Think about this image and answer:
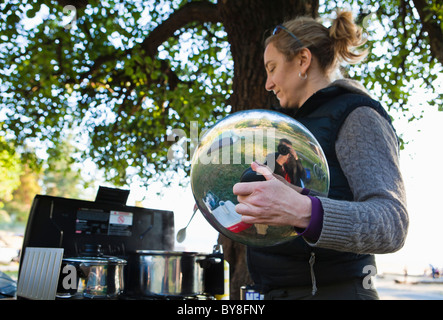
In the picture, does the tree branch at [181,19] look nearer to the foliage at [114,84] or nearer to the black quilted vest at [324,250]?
the foliage at [114,84]

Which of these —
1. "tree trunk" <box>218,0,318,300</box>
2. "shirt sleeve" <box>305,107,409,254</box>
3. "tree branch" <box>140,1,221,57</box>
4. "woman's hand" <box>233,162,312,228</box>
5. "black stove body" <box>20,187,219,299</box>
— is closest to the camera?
"woman's hand" <box>233,162,312,228</box>

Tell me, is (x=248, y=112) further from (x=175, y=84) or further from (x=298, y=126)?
(x=175, y=84)

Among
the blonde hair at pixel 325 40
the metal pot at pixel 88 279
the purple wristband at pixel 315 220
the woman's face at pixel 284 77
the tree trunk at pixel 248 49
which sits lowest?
the metal pot at pixel 88 279

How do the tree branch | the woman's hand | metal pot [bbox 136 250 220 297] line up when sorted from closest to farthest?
1. the woman's hand
2. metal pot [bbox 136 250 220 297]
3. the tree branch

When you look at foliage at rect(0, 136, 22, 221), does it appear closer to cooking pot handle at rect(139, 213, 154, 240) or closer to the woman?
cooking pot handle at rect(139, 213, 154, 240)

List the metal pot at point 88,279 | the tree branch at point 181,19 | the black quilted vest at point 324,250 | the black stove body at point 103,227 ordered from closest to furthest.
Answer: the black quilted vest at point 324,250 → the metal pot at point 88,279 → the black stove body at point 103,227 → the tree branch at point 181,19

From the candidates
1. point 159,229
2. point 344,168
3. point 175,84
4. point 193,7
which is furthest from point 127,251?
point 175,84

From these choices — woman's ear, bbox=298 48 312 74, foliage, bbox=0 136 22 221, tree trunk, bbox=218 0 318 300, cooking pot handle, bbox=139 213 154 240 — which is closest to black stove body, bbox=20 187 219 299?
cooking pot handle, bbox=139 213 154 240

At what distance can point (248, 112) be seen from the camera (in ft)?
3.95

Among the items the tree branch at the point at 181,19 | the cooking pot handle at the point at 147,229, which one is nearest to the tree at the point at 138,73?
the tree branch at the point at 181,19

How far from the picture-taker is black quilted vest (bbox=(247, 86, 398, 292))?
4.75 ft

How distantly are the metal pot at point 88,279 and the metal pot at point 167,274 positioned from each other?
0.70 ft

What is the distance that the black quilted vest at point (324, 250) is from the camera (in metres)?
1.45
